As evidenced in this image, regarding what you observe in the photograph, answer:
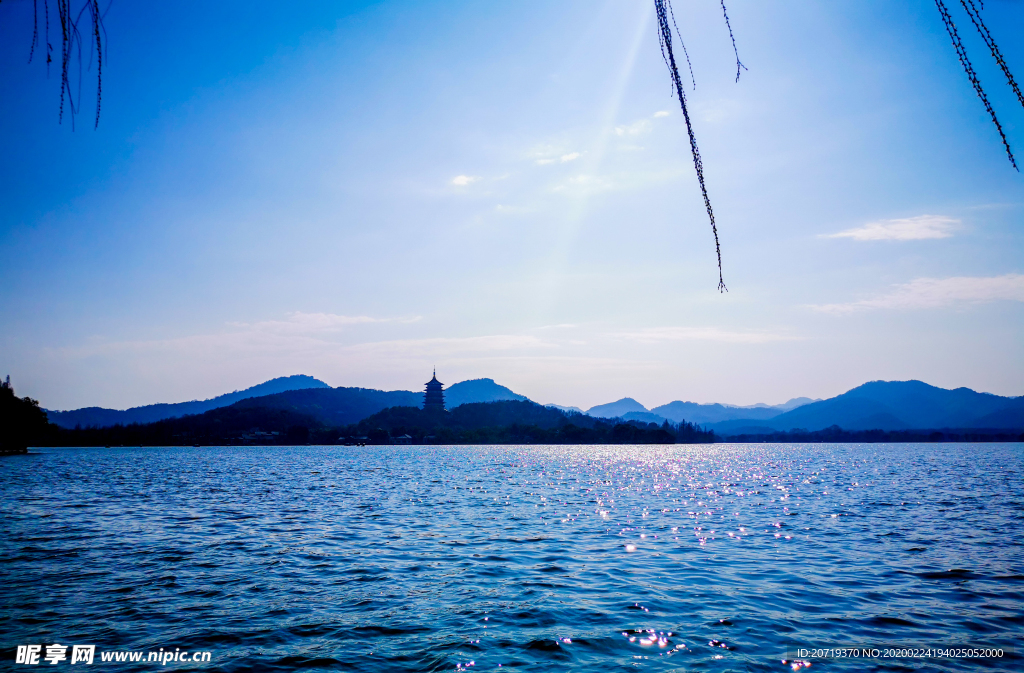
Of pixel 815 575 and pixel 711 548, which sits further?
pixel 711 548

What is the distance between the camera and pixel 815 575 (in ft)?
58.5

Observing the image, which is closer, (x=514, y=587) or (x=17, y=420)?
(x=514, y=587)

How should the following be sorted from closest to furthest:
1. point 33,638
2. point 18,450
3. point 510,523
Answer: point 33,638
point 510,523
point 18,450

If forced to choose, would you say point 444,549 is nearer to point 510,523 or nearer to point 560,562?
point 560,562

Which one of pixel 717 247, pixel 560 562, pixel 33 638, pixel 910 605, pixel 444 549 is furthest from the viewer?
pixel 444 549

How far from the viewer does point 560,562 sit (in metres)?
19.9

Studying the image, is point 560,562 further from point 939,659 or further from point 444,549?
point 939,659

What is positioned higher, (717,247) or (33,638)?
(717,247)

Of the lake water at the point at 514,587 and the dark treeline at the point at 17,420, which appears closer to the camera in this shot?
the lake water at the point at 514,587

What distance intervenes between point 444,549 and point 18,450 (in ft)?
499

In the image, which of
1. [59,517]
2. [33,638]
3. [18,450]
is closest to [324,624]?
[33,638]

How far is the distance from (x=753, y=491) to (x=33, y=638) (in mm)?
50737

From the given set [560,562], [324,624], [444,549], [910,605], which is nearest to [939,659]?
[910,605]

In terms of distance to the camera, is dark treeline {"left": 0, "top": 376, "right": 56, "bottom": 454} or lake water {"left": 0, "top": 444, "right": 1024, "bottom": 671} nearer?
lake water {"left": 0, "top": 444, "right": 1024, "bottom": 671}
